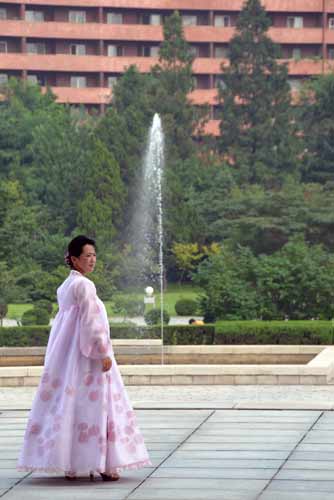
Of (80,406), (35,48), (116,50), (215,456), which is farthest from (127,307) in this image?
(116,50)

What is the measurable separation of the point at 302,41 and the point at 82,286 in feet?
290

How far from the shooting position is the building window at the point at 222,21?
96.8m

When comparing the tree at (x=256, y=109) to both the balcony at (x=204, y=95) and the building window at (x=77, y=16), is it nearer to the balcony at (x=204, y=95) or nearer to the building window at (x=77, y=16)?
the building window at (x=77, y=16)

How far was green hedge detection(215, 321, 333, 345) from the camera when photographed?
26.4 metres

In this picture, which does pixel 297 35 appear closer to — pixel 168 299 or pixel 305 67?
pixel 305 67

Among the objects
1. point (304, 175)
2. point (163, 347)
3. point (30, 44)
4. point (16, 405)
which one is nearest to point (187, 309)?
point (163, 347)

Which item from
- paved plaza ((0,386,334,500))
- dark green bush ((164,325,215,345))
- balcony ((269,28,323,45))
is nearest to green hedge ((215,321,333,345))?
dark green bush ((164,325,215,345))

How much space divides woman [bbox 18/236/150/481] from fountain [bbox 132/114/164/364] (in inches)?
1573

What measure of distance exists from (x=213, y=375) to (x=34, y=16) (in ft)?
252

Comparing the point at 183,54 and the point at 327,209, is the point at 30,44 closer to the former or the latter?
the point at 183,54

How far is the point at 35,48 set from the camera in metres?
94.9

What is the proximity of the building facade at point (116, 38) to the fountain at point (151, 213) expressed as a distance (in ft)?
90.2

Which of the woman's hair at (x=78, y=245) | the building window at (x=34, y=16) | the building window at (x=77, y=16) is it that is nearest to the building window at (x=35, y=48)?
the building window at (x=34, y=16)

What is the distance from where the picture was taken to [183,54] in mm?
72125
